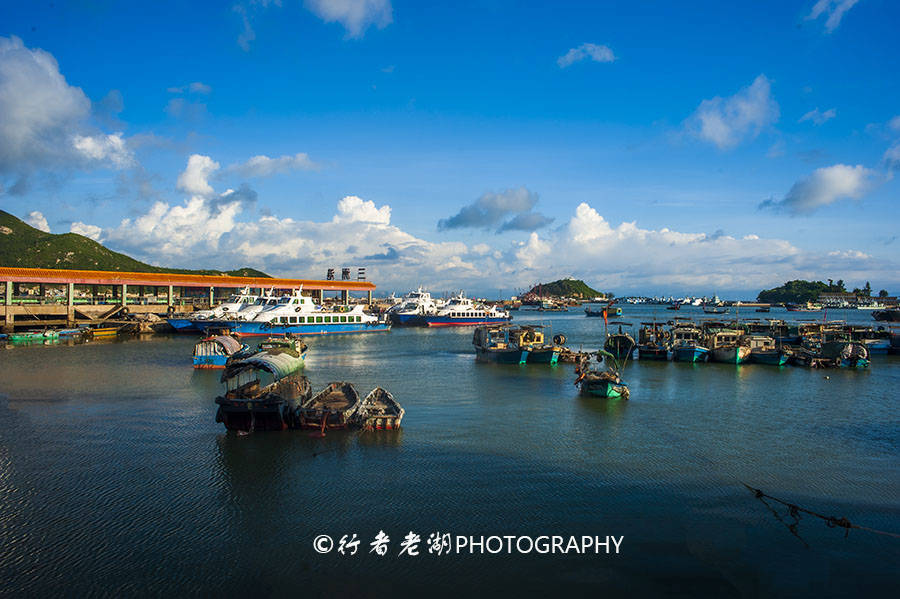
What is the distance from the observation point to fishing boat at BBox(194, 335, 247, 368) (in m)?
36.7

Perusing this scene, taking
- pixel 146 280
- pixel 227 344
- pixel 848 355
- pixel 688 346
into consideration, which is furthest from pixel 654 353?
pixel 146 280

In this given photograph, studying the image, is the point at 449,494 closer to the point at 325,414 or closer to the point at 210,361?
the point at 325,414

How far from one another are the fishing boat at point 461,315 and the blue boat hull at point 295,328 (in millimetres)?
13008

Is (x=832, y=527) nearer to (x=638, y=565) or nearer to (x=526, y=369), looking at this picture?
(x=638, y=565)

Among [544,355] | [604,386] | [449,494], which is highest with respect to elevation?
[544,355]

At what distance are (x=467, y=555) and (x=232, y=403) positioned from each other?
11652 mm

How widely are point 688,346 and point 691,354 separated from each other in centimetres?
70

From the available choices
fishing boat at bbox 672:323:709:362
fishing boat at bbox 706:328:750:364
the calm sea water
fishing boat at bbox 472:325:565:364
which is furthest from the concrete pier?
fishing boat at bbox 706:328:750:364

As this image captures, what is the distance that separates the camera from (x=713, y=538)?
12.2 meters

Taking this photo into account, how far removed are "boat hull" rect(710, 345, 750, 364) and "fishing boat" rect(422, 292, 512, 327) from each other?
44461mm

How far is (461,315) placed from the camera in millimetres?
92375

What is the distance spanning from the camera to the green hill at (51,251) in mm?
111575

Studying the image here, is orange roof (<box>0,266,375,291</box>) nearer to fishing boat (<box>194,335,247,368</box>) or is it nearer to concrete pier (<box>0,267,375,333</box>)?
concrete pier (<box>0,267,375,333</box>)

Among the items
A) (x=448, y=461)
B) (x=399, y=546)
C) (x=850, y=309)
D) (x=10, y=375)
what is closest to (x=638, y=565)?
(x=399, y=546)
